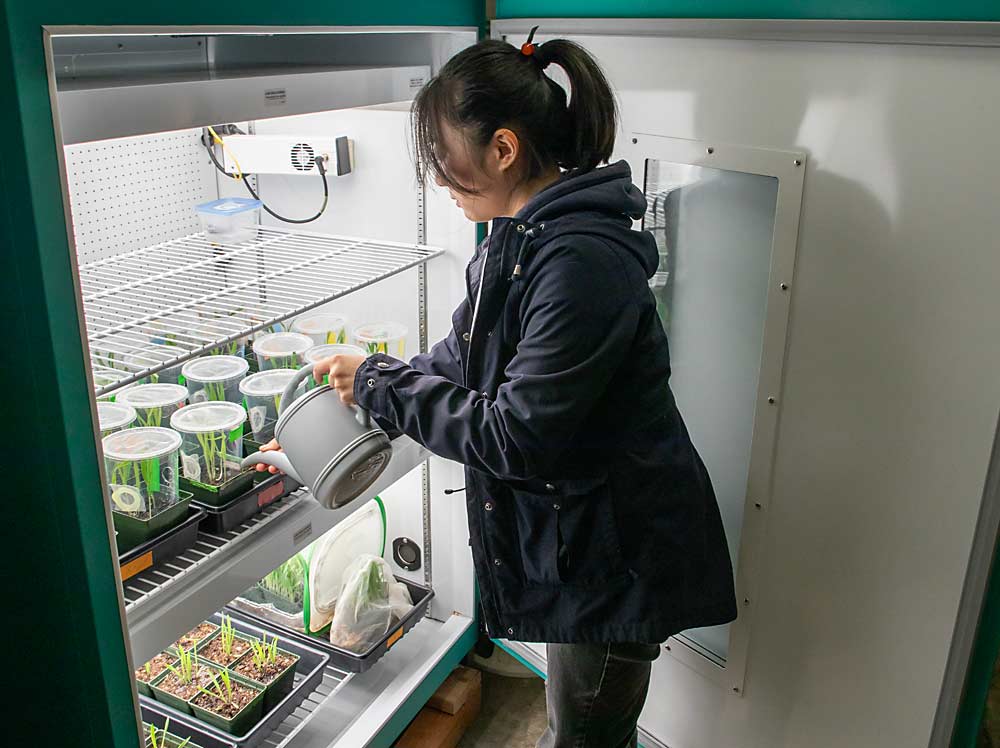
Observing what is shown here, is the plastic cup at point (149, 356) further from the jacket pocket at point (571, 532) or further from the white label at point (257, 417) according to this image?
the jacket pocket at point (571, 532)

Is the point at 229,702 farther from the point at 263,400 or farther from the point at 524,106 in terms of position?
the point at 524,106

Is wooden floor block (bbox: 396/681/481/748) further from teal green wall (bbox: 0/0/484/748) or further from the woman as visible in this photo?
teal green wall (bbox: 0/0/484/748)

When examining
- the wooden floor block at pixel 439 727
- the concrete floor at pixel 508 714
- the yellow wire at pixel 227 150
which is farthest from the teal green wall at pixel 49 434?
the concrete floor at pixel 508 714

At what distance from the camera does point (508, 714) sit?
2.10m

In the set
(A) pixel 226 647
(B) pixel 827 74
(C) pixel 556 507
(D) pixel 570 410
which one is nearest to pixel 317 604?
(A) pixel 226 647

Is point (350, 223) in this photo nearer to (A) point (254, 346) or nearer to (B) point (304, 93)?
(A) point (254, 346)

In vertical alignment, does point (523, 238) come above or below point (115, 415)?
above

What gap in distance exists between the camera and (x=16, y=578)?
1105mm

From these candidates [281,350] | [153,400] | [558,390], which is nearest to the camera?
[558,390]

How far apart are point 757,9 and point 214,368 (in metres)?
1.04

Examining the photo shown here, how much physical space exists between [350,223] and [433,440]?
86 centimetres

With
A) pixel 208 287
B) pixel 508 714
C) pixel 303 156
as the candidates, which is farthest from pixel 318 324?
pixel 508 714

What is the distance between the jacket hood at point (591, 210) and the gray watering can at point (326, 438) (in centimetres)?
38

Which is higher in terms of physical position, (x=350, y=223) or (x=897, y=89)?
(x=897, y=89)
